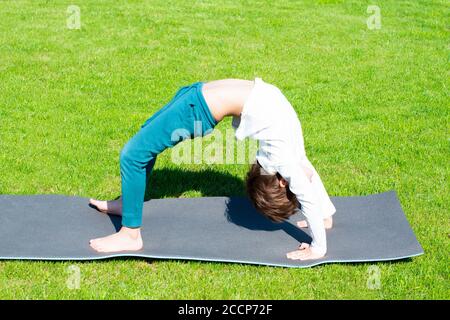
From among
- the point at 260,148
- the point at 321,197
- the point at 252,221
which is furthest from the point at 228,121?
the point at 260,148

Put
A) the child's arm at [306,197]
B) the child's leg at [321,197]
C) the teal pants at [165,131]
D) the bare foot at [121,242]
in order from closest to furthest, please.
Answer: the child's arm at [306,197] → the teal pants at [165,131] → the bare foot at [121,242] → the child's leg at [321,197]

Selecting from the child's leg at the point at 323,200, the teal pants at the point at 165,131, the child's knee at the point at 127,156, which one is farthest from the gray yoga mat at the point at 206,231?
the child's knee at the point at 127,156

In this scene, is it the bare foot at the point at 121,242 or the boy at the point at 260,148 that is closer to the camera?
the boy at the point at 260,148

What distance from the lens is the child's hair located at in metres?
4.34

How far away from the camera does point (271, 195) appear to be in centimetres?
434

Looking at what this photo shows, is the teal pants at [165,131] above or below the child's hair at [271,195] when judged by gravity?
above

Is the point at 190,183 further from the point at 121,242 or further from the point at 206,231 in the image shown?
the point at 121,242

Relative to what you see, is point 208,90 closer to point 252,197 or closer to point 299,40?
point 252,197

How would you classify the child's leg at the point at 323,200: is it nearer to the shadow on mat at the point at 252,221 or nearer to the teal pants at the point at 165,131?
the shadow on mat at the point at 252,221

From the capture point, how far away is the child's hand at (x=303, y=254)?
4477mm

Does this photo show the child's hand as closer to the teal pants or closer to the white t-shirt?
the white t-shirt

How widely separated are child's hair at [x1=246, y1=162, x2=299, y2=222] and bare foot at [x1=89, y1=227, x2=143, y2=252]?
0.83m

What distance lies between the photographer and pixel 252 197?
4.46 metres

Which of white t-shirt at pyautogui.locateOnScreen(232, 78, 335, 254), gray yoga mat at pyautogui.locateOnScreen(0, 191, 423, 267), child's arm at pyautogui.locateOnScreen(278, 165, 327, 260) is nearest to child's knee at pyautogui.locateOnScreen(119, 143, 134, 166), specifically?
gray yoga mat at pyautogui.locateOnScreen(0, 191, 423, 267)
